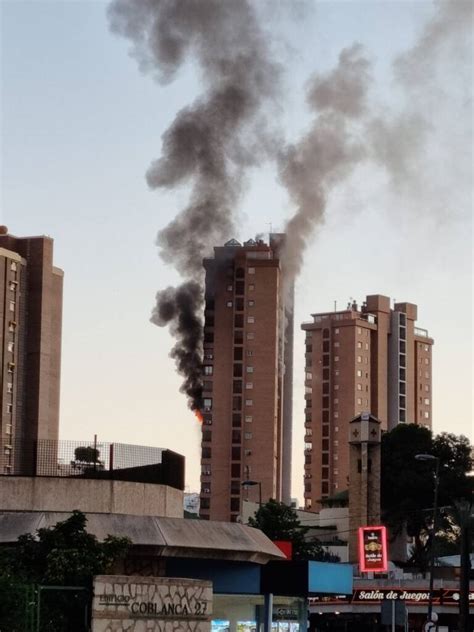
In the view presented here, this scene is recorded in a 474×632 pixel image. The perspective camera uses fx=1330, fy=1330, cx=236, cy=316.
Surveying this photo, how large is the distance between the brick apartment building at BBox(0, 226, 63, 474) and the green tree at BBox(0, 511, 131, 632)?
11715cm

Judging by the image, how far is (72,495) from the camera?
38562 millimetres

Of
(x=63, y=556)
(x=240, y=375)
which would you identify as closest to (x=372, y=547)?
(x=63, y=556)

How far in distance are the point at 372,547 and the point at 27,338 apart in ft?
227

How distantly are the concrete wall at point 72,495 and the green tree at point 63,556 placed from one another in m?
1.47

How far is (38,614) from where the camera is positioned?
3002 centimetres

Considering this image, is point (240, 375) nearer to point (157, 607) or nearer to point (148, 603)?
point (157, 607)

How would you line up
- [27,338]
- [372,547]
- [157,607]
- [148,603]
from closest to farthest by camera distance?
[148,603], [157,607], [372,547], [27,338]

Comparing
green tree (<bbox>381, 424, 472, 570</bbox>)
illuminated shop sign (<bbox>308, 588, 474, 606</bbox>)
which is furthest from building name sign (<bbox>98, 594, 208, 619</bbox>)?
green tree (<bbox>381, 424, 472, 570</bbox>)

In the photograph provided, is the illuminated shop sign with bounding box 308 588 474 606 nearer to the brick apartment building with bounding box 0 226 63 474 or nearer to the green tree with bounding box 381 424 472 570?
the green tree with bounding box 381 424 472 570

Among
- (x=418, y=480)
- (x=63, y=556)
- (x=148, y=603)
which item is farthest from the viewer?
(x=418, y=480)

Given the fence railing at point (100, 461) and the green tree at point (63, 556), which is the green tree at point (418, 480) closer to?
the fence railing at point (100, 461)

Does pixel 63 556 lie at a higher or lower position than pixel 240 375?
lower

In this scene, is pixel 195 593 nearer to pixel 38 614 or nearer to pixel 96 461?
pixel 38 614

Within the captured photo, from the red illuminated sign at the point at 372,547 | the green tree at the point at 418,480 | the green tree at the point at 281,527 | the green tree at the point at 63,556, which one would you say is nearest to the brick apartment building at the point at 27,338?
the green tree at the point at 418,480
